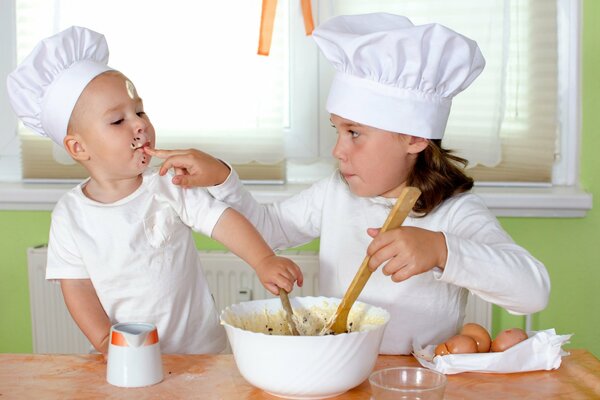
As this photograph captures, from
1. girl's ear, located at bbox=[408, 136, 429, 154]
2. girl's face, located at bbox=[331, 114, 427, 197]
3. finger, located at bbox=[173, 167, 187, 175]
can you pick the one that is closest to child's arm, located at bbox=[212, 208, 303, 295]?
finger, located at bbox=[173, 167, 187, 175]

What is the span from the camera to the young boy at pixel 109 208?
1.42 metres

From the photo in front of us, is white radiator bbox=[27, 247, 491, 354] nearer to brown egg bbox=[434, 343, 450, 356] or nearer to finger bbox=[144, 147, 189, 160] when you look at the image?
finger bbox=[144, 147, 189, 160]

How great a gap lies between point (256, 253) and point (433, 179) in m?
0.37

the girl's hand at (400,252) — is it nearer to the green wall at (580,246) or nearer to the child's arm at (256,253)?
the child's arm at (256,253)

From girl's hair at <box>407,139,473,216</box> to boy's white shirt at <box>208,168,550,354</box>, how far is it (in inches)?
0.9

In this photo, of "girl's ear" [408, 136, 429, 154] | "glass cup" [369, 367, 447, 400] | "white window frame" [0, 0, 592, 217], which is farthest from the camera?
"white window frame" [0, 0, 592, 217]

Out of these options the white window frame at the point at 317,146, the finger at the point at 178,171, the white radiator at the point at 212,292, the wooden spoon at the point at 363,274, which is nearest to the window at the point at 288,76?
the white window frame at the point at 317,146

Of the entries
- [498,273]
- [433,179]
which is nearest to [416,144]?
[433,179]

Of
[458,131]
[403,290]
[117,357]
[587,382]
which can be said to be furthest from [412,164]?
[458,131]

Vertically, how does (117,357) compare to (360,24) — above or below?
below

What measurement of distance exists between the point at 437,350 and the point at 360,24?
57cm

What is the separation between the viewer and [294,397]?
1.09 meters

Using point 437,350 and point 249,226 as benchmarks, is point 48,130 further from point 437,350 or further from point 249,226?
point 437,350

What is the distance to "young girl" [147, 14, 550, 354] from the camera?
4.12 feet
